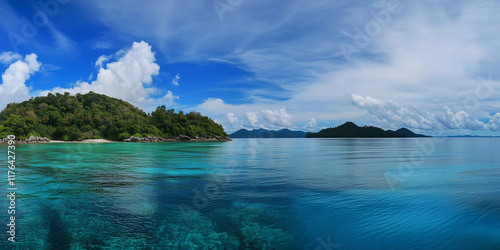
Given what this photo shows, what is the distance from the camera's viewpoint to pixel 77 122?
536 ft

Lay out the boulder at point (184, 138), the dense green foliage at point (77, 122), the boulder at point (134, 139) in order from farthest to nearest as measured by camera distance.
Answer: the boulder at point (184, 138)
the boulder at point (134, 139)
the dense green foliage at point (77, 122)

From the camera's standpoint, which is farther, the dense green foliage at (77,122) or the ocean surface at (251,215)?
the dense green foliage at (77,122)

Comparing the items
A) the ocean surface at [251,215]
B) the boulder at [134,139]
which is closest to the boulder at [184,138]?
the boulder at [134,139]

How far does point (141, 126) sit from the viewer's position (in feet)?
586

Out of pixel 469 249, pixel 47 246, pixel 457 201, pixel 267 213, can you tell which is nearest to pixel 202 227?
pixel 267 213

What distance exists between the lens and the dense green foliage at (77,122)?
14258 cm

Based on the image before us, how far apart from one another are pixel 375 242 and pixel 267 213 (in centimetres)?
463

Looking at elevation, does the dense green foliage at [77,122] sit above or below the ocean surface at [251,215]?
above

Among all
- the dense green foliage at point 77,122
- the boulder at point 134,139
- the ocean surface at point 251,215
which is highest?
the dense green foliage at point 77,122

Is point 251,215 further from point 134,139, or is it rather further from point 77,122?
point 77,122

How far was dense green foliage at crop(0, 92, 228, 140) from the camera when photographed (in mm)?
142575

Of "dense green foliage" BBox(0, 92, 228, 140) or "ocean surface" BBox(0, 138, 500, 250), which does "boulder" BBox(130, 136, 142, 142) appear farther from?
"ocean surface" BBox(0, 138, 500, 250)

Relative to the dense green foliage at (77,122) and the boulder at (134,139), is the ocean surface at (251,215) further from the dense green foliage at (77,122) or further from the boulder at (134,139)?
the boulder at (134,139)

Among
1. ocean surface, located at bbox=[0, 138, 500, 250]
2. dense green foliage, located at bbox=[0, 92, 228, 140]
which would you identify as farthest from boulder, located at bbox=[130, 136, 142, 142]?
ocean surface, located at bbox=[0, 138, 500, 250]
